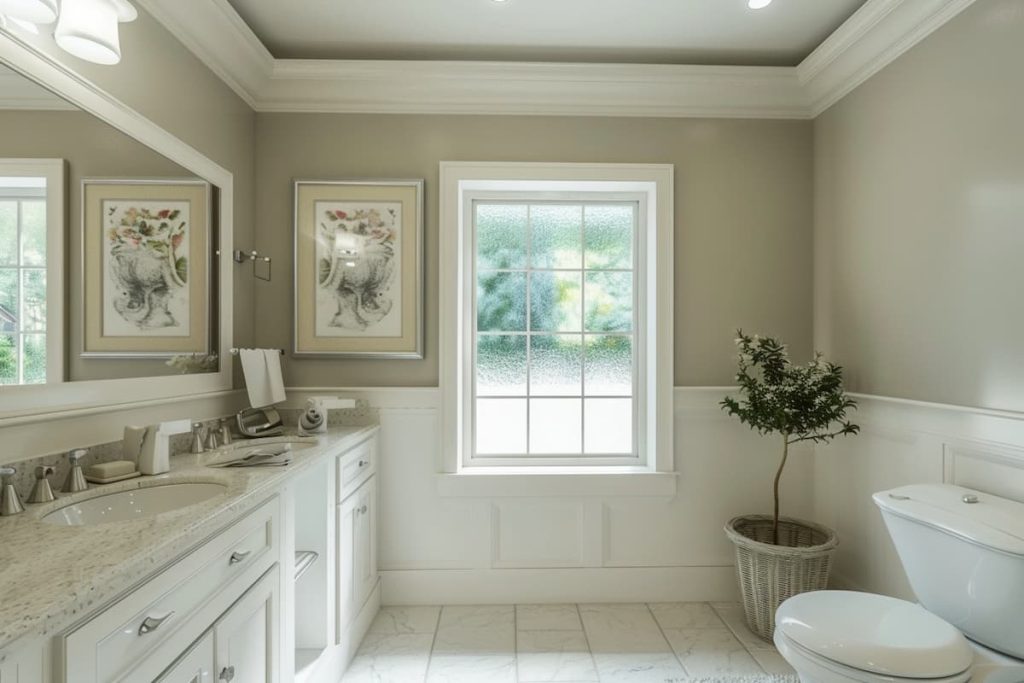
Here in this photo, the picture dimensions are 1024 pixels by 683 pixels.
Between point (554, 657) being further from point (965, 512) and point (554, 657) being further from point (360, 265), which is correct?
point (360, 265)

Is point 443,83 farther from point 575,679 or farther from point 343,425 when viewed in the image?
point 575,679

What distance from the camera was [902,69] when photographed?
6.49 feet

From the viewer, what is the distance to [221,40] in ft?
6.49

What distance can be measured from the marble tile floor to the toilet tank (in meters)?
0.71

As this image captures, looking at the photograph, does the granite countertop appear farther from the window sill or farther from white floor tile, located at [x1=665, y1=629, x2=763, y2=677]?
white floor tile, located at [x1=665, y1=629, x2=763, y2=677]

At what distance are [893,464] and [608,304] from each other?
4.50 ft

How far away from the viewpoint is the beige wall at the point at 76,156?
1238mm

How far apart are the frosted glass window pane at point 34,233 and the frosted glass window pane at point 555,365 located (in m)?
1.87

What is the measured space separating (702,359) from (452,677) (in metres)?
1.74

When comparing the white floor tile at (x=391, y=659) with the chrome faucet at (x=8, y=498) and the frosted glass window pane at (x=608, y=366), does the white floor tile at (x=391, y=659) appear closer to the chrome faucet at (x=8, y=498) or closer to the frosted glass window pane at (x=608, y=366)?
the chrome faucet at (x=8, y=498)

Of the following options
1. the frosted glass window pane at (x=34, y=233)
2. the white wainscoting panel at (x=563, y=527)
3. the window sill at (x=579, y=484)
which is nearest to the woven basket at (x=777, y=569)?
the white wainscoting panel at (x=563, y=527)

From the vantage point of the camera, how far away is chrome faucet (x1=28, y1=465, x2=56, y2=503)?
121 centimetres

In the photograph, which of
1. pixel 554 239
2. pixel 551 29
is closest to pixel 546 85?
pixel 551 29

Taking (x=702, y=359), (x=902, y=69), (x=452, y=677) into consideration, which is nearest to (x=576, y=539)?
(x=452, y=677)
